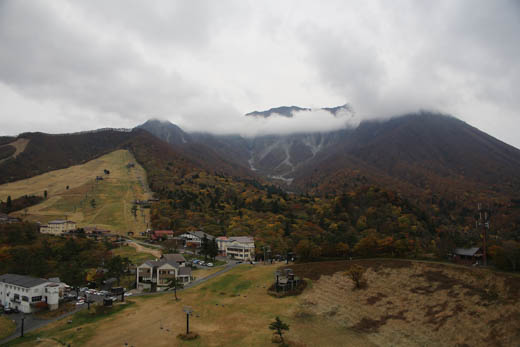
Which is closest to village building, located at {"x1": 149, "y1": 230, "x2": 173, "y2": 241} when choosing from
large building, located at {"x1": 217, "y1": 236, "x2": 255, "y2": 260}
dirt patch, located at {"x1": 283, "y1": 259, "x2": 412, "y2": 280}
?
large building, located at {"x1": 217, "y1": 236, "x2": 255, "y2": 260}

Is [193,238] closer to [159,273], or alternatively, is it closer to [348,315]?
[159,273]

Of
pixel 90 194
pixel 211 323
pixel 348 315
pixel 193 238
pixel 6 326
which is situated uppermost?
pixel 90 194

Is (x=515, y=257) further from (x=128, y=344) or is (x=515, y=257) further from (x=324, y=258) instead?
(x=128, y=344)

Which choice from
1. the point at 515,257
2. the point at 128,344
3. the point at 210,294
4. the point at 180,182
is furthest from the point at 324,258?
the point at 180,182

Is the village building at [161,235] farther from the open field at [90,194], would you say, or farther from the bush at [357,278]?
the bush at [357,278]

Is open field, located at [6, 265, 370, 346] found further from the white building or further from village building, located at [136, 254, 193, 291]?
village building, located at [136, 254, 193, 291]

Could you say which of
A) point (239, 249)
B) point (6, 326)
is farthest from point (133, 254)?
point (6, 326)

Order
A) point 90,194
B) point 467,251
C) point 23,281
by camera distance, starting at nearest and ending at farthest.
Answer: point 23,281 → point 467,251 → point 90,194
